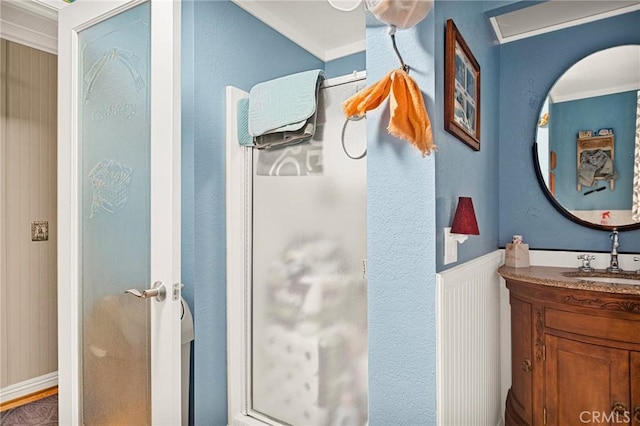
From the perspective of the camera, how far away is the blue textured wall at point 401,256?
50.1 inches

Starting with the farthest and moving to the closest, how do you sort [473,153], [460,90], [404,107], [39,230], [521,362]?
1. [39,230]
2. [521,362]
3. [473,153]
4. [460,90]
5. [404,107]

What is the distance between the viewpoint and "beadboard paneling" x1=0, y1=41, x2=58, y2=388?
2557 mm

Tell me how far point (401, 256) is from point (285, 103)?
92 centimetres

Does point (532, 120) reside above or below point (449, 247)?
above

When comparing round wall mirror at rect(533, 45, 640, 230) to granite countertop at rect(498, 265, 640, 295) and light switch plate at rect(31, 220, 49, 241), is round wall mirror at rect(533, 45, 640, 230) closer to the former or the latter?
granite countertop at rect(498, 265, 640, 295)

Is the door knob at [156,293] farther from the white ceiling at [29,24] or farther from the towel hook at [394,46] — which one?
the white ceiling at [29,24]

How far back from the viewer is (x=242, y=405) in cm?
206

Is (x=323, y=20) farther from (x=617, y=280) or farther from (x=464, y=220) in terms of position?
(x=617, y=280)

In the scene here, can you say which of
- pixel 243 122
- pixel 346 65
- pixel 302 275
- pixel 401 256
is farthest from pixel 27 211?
pixel 401 256

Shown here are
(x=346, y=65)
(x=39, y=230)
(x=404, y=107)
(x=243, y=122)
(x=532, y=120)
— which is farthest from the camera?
(x=346, y=65)

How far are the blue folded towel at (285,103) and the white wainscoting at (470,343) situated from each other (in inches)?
36.9

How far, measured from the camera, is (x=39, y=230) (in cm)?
272

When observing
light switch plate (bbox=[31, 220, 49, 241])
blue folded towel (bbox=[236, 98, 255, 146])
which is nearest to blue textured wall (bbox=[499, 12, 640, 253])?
blue folded towel (bbox=[236, 98, 255, 146])

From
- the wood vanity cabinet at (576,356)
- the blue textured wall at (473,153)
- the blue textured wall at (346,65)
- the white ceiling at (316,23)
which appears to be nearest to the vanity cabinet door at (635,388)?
the wood vanity cabinet at (576,356)
